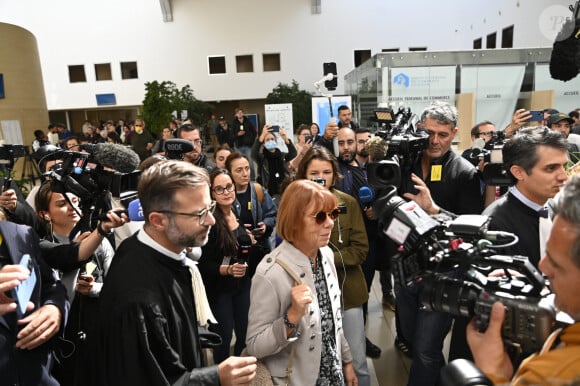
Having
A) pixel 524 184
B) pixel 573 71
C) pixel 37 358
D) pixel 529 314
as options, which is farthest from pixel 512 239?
pixel 573 71

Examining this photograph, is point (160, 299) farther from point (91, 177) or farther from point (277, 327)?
point (91, 177)

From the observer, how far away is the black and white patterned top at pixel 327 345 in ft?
6.43

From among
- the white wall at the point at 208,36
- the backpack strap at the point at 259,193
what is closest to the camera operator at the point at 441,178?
the backpack strap at the point at 259,193

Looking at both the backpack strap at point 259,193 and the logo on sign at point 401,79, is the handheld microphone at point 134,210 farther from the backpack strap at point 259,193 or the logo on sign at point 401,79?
the logo on sign at point 401,79

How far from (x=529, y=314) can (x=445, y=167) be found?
1.86 m

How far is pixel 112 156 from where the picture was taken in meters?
2.12

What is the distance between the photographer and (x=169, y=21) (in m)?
20.8

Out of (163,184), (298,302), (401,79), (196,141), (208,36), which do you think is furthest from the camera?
(208,36)

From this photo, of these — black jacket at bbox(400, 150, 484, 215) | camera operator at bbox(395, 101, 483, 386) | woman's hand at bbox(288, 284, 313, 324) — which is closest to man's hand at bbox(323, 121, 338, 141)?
camera operator at bbox(395, 101, 483, 386)

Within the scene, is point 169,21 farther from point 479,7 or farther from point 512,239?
point 512,239

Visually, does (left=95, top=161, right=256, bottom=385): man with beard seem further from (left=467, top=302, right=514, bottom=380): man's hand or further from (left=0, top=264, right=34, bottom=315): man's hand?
(left=467, top=302, right=514, bottom=380): man's hand

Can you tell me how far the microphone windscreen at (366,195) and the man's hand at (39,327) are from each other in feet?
7.92

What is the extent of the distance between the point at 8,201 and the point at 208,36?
65.7ft

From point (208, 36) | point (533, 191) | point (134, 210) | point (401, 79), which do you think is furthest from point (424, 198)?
point (208, 36)
